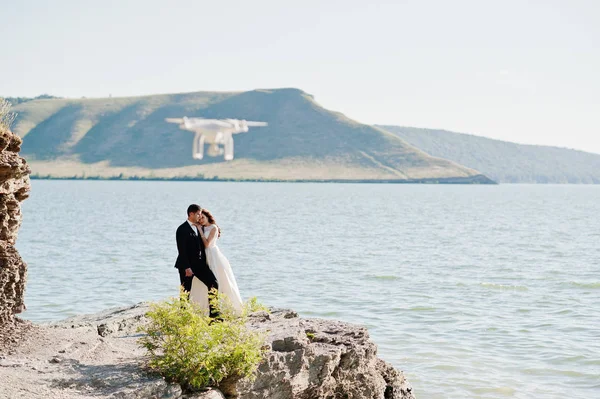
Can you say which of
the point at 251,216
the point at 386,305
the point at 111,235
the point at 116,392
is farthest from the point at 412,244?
the point at 116,392

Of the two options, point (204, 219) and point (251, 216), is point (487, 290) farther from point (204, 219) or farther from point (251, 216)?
point (251, 216)

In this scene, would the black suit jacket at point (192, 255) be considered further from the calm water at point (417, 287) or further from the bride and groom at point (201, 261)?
the calm water at point (417, 287)

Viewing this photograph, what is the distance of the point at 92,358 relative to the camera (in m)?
9.84

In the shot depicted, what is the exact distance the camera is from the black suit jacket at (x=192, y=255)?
1188cm

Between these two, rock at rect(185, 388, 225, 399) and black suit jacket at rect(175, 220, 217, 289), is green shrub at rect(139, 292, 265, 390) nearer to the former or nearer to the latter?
rock at rect(185, 388, 225, 399)

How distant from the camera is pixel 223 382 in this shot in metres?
9.33

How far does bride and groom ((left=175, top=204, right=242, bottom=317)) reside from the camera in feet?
39.1

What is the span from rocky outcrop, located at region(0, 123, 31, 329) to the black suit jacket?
236cm

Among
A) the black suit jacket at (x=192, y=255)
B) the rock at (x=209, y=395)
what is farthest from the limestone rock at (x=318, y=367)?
the black suit jacket at (x=192, y=255)

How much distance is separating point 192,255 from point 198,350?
310cm

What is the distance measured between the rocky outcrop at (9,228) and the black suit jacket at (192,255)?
2360 millimetres

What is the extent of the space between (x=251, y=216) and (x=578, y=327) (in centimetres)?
5777

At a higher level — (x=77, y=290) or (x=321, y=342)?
(x=321, y=342)

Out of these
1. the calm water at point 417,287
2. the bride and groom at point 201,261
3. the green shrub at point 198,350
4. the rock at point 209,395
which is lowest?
the calm water at point 417,287
